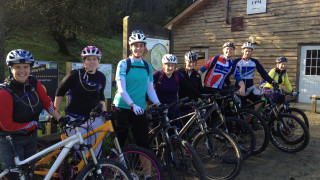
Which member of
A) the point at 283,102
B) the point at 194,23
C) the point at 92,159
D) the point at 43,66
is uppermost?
the point at 194,23

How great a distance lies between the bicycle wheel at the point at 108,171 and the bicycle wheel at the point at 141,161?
334 millimetres

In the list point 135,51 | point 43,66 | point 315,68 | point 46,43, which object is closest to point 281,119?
point 135,51

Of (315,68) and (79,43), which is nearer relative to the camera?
(315,68)

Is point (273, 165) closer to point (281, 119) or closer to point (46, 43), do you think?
point (281, 119)

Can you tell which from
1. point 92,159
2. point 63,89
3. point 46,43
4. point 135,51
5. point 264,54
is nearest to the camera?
point 92,159

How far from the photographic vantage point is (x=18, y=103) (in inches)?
102

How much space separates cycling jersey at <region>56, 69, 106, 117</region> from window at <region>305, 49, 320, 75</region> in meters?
10.4

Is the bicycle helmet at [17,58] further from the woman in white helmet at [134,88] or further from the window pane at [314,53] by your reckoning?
the window pane at [314,53]

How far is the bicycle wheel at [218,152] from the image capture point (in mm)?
3719

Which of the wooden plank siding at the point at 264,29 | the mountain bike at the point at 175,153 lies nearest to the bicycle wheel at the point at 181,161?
the mountain bike at the point at 175,153

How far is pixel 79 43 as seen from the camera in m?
30.0

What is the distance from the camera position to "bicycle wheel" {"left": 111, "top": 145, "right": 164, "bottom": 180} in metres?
3.10

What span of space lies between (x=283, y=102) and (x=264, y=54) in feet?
24.2

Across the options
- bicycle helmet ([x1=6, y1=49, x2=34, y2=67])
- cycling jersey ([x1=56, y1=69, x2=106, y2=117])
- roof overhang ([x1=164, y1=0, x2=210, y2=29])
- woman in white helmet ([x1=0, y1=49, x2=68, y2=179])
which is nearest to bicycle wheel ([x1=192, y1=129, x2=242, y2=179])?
cycling jersey ([x1=56, y1=69, x2=106, y2=117])
